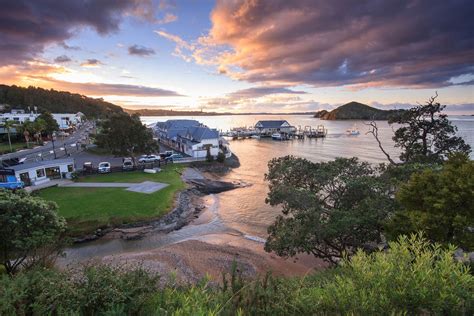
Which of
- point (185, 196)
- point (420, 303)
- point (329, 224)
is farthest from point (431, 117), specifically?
point (185, 196)

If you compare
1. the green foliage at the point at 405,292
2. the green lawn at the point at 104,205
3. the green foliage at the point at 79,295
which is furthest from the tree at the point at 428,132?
the green foliage at the point at 79,295

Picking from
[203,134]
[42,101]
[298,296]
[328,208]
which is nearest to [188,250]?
[328,208]

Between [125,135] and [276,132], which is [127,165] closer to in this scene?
[125,135]

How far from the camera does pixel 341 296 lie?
5305 mm

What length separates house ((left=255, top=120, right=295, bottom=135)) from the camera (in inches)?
3893

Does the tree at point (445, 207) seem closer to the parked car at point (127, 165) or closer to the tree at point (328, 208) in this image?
the tree at point (328, 208)

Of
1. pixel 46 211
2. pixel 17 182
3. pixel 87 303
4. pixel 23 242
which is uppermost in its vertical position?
pixel 87 303

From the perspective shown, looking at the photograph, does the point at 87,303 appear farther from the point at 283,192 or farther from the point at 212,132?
the point at 212,132

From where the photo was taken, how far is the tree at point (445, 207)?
9.75 meters

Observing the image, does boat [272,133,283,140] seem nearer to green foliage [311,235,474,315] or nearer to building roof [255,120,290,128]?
building roof [255,120,290,128]

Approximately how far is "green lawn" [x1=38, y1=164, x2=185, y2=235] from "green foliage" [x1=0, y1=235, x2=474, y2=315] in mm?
15754

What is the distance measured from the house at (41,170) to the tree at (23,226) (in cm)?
1845

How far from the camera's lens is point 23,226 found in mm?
11930

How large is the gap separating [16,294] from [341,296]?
752cm
